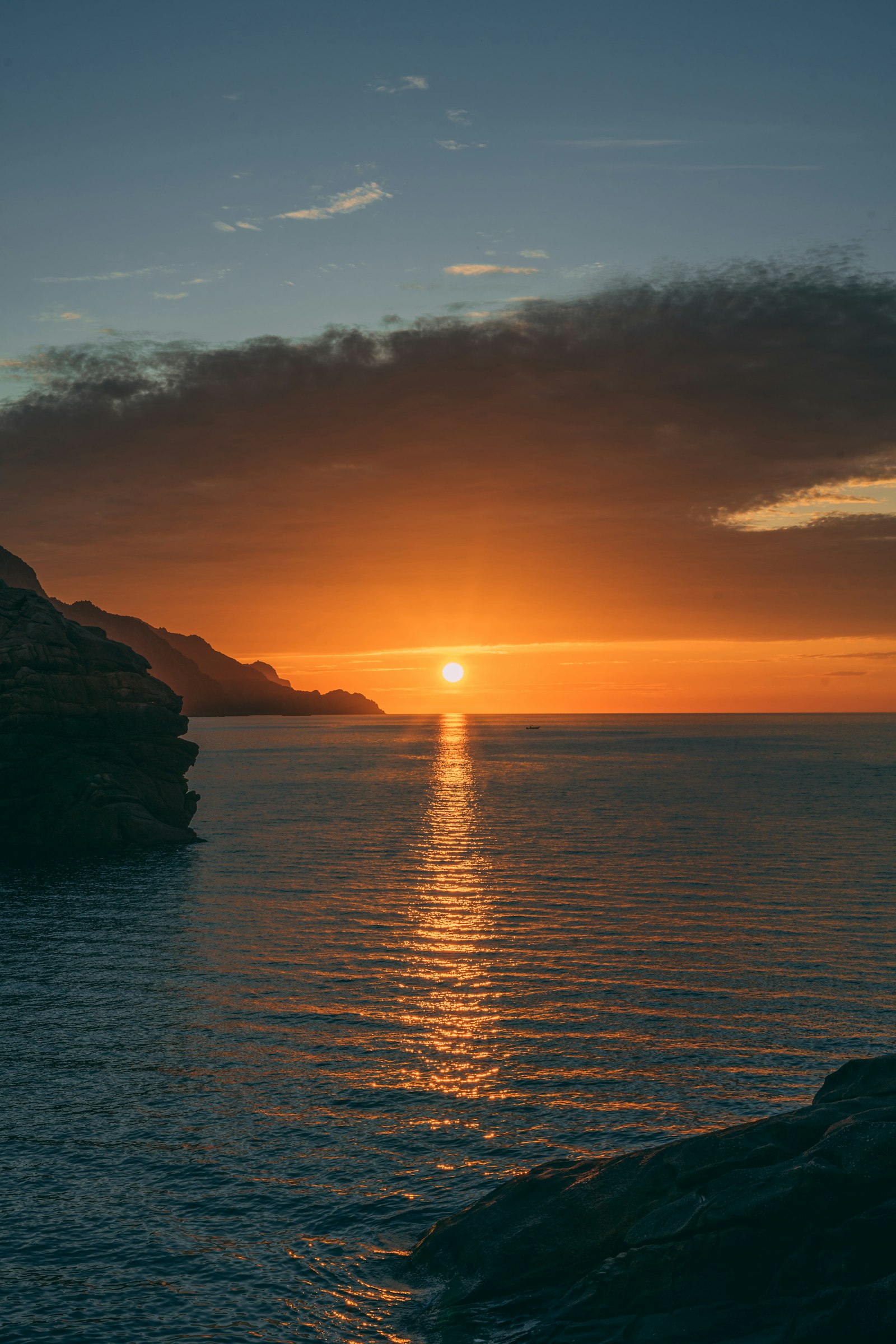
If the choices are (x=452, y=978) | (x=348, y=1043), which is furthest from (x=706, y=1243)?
(x=452, y=978)

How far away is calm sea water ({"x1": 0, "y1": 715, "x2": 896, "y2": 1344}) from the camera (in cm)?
1586

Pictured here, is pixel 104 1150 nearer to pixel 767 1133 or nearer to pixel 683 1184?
pixel 683 1184

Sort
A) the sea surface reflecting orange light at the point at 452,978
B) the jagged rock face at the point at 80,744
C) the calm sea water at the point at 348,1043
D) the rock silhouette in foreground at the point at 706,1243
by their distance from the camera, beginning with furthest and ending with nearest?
the jagged rock face at the point at 80,744, the sea surface reflecting orange light at the point at 452,978, the calm sea water at the point at 348,1043, the rock silhouette in foreground at the point at 706,1243

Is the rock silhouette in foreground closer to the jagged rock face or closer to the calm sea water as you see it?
the calm sea water

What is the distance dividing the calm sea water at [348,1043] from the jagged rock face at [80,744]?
5.30 metres

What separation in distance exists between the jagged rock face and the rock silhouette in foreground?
188ft

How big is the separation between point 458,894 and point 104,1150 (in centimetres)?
3328

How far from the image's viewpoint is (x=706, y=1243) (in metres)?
12.4

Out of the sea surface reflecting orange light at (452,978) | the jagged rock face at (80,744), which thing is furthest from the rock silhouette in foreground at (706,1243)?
the jagged rock face at (80,744)

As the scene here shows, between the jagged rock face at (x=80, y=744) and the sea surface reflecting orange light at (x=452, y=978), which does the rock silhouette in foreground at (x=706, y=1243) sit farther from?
the jagged rock face at (x=80, y=744)

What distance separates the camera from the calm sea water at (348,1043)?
15.9m

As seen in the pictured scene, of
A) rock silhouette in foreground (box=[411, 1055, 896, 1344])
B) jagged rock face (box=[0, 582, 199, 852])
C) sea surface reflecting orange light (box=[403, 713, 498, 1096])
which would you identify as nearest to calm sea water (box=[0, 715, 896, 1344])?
sea surface reflecting orange light (box=[403, 713, 498, 1096])

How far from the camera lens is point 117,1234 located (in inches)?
655

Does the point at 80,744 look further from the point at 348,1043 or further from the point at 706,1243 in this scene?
the point at 706,1243
